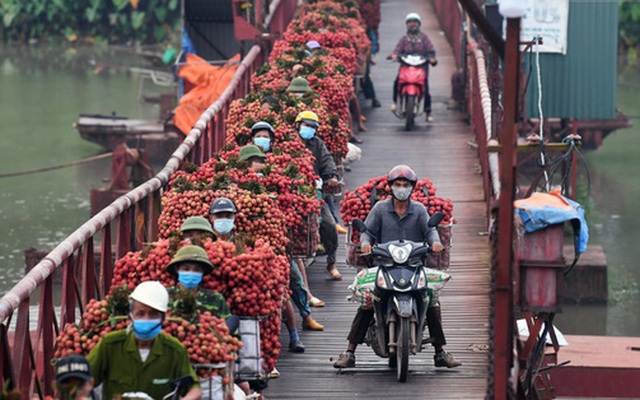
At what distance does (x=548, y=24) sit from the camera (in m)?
27.1

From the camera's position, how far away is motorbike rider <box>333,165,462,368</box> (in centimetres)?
1227

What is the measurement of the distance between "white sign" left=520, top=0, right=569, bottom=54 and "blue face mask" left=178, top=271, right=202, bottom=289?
56.4 ft

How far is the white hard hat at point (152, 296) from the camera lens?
895cm

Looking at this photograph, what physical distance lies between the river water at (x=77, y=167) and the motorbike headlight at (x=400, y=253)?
48.3 feet

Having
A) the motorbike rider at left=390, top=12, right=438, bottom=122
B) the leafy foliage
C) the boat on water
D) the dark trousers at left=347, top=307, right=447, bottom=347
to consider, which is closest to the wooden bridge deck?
the dark trousers at left=347, top=307, right=447, bottom=347

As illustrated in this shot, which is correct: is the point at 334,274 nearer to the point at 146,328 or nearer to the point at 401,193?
the point at 401,193

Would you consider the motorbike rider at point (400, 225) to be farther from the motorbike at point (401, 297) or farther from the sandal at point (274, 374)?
the sandal at point (274, 374)

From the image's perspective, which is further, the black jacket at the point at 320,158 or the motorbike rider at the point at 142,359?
the black jacket at the point at 320,158

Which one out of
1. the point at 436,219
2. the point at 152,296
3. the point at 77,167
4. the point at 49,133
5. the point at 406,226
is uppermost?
the point at 152,296

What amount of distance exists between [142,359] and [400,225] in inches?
150

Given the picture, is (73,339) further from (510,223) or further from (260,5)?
(260,5)

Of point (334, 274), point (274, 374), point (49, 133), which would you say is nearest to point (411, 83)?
point (334, 274)

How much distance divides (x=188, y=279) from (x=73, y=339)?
3.02 ft

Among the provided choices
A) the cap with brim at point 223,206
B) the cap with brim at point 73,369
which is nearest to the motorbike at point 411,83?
the cap with brim at point 223,206
